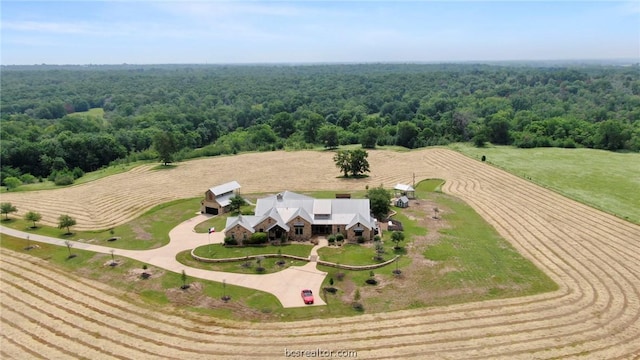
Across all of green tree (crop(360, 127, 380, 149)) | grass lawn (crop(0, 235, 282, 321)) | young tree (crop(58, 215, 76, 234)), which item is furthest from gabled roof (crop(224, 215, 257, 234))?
green tree (crop(360, 127, 380, 149))

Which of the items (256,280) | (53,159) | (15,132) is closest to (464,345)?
(256,280)

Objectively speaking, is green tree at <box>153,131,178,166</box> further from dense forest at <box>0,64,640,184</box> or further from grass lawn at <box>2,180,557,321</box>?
grass lawn at <box>2,180,557,321</box>

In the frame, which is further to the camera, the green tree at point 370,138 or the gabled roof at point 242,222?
the green tree at point 370,138

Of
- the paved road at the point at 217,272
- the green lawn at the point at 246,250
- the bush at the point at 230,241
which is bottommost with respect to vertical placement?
the paved road at the point at 217,272

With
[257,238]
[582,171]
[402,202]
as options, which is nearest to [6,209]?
[257,238]

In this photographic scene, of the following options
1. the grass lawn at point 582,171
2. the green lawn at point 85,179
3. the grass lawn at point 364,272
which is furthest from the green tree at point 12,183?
the grass lawn at point 582,171

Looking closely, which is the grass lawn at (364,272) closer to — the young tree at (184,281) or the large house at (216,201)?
the young tree at (184,281)
